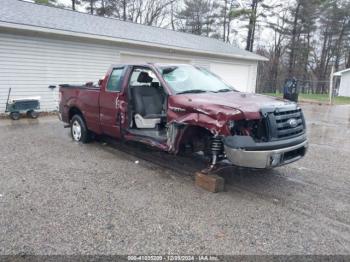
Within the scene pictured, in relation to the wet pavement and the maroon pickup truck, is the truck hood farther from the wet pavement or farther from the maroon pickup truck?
the wet pavement

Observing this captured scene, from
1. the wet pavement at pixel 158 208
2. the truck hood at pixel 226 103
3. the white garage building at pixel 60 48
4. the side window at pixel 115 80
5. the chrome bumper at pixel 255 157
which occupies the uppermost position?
the white garage building at pixel 60 48

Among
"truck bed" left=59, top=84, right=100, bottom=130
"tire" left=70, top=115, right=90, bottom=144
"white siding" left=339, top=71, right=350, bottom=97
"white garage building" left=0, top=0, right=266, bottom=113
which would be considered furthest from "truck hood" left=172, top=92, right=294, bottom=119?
"white siding" left=339, top=71, right=350, bottom=97

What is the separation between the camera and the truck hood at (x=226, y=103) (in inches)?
155

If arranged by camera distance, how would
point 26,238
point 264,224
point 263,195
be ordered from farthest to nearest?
point 263,195
point 264,224
point 26,238

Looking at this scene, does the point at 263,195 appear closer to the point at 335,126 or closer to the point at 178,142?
the point at 178,142

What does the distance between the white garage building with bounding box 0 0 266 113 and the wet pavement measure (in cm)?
542

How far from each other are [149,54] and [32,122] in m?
6.30

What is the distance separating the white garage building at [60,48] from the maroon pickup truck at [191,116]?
4737 millimetres

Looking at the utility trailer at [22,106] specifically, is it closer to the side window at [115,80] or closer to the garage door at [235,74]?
the side window at [115,80]

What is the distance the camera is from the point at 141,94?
5891mm

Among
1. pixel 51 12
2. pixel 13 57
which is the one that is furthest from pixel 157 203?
pixel 51 12

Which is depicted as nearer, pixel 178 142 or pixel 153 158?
pixel 178 142

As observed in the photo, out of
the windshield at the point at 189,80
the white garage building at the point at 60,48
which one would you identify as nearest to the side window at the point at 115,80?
the windshield at the point at 189,80

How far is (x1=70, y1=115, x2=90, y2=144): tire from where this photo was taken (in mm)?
6938
